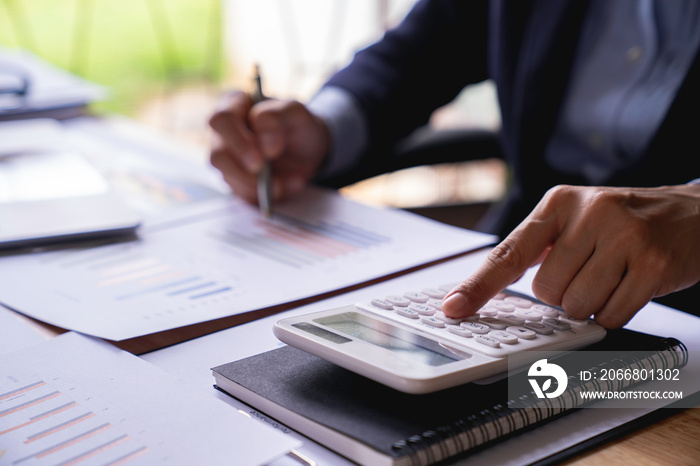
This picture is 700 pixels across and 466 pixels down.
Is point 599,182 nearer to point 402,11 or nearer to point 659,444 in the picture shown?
point 659,444

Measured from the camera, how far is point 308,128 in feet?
2.77

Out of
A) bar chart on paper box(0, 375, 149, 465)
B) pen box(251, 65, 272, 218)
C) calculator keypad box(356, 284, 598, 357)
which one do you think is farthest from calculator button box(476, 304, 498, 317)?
pen box(251, 65, 272, 218)

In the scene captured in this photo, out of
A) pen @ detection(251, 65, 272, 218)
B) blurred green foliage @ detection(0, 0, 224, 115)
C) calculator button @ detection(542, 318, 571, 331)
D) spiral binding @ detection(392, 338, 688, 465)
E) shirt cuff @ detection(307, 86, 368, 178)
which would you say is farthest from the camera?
blurred green foliage @ detection(0, 0, 224, 115)

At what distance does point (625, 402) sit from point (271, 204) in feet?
1.50

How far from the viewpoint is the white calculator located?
0.35 meters

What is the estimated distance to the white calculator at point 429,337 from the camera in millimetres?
346

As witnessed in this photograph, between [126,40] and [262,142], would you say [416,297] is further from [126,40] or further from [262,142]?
[126,40]

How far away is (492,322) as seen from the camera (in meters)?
0.42

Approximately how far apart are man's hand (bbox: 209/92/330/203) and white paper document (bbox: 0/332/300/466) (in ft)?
1.24

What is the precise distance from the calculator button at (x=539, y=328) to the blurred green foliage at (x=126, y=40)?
1894 millimetres

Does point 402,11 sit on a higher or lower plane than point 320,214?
higher

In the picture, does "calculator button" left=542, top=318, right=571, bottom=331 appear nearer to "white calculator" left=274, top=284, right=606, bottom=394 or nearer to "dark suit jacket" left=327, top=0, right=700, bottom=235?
"white calculator" left=274, top=284, right=606, bottom=394

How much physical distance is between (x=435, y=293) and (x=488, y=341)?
0.28ft

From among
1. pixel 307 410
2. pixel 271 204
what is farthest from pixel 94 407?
pixel 271 204
